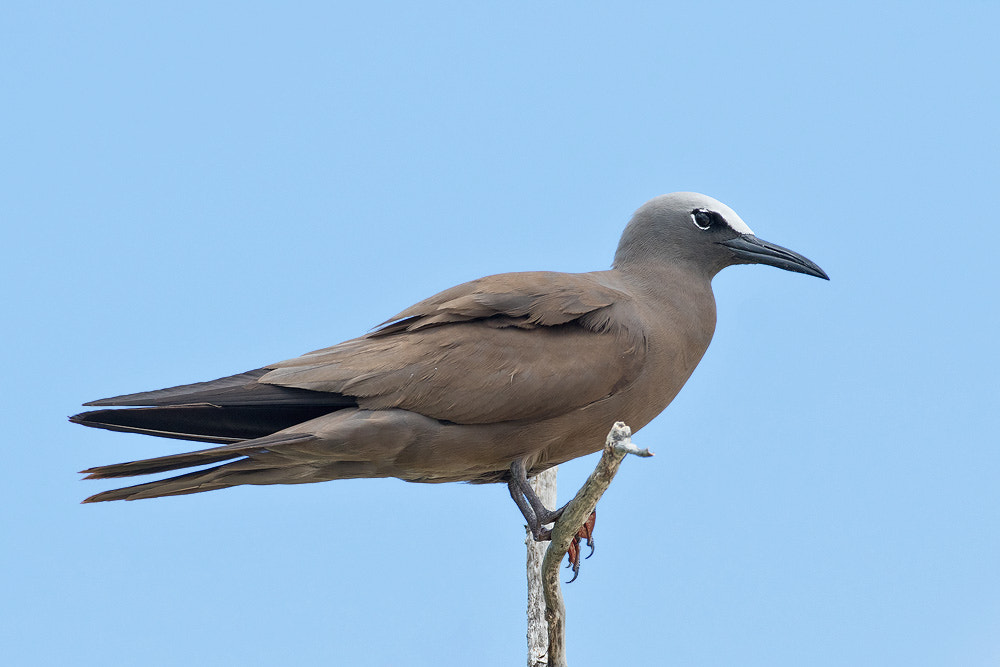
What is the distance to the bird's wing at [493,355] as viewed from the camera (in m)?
4.43

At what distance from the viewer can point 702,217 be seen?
5.37 m

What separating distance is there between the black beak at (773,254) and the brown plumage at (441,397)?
0.78 meters

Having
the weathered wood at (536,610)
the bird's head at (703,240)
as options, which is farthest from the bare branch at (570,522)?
the bird's head at (703,240)

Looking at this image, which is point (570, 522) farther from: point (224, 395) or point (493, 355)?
point (224, 395)

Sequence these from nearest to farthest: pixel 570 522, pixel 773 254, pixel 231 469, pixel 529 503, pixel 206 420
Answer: pixel 570 522 → pixel 231 469 → pixel 206 420 → pixel 529 503 → pixel 773 254

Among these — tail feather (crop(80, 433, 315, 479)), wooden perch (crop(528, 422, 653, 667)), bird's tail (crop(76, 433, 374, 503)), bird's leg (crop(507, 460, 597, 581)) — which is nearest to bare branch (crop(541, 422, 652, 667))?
wooden perch (crop(528, 422, 653, 667))

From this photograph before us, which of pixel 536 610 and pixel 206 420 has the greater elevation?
pixel 206 420

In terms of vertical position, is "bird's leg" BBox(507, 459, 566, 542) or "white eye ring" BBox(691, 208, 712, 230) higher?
"white eye ring" BBox(691, 208, 712, 230)

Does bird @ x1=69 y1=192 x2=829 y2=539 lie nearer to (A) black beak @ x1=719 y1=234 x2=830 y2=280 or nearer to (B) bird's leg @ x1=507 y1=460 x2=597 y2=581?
(B) bird's leg @ x1=507 y1=460 x2=597 y2=581

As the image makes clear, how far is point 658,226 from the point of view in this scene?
5.39m

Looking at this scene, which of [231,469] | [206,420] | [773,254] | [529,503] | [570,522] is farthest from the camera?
[773,254]

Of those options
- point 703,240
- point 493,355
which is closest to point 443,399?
point 493,355

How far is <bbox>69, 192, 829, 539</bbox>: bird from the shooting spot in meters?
4.37

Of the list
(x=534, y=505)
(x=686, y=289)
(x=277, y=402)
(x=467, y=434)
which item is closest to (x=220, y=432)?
(x=277, y=402)
